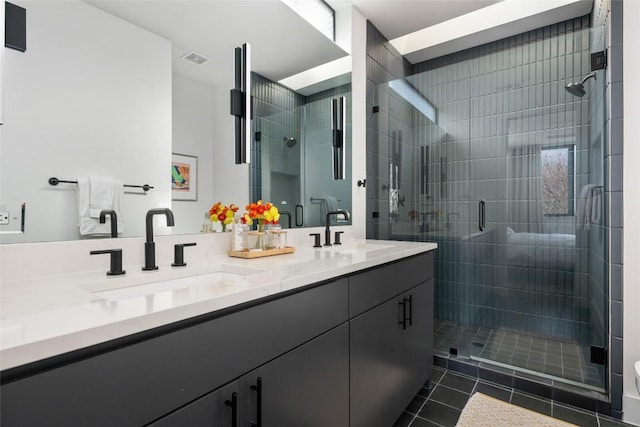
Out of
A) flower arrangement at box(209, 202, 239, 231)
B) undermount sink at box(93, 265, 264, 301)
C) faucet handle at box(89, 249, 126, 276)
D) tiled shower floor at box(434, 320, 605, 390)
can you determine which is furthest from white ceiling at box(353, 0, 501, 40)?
tiled shower floor at box(434, 320, 605, 390)

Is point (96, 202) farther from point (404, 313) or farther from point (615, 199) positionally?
point (615, 199)

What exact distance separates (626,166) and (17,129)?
2653 millimetres

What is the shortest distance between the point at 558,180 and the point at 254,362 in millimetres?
2320

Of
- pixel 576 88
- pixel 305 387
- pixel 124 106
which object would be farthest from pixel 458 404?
pixel 124 106

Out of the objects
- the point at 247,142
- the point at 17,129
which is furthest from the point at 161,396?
the point at 247,142

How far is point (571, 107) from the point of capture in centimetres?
220

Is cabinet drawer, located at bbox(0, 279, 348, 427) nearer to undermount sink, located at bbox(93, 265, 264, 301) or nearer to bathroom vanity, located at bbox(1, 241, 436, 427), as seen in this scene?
bathroom vanity, located at bbox(1, 241, 436, 427)

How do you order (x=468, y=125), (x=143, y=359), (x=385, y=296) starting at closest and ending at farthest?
1. (x=143, y=359)
2. (x=385, y=296)
3. (x=468, y=125)

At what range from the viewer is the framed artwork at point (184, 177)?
1.36 metres

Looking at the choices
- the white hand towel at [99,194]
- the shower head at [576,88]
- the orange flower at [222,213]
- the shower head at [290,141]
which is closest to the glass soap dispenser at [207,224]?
the orange flower at [222,213]

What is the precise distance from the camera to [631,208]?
1749 millimetres

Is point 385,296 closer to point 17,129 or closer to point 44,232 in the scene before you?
point 44,232

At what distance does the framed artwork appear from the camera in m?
1.36

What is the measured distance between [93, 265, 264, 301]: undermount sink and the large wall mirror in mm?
250
